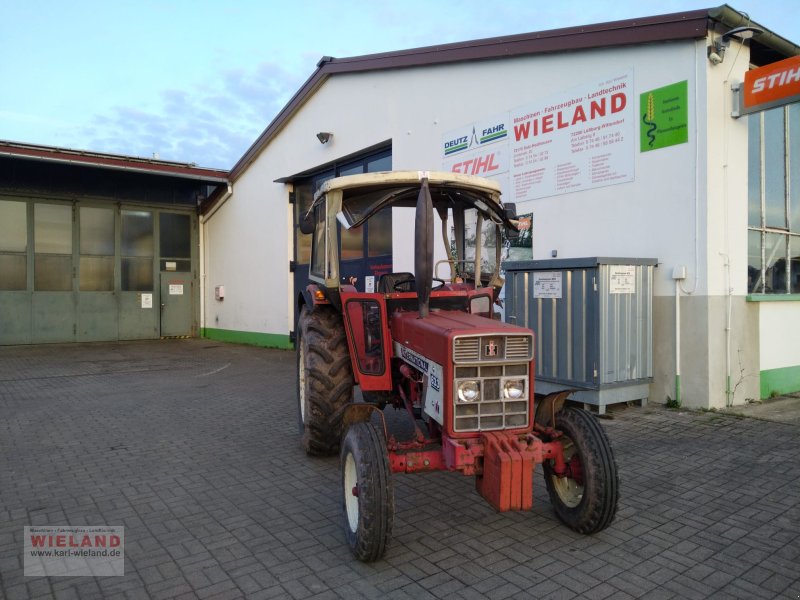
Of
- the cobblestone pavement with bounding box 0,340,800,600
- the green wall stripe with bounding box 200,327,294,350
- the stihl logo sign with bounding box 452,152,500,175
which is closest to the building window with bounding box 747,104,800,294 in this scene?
the cobblestone pavement with bounding box 0,340,800,600

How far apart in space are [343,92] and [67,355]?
900 centimetres

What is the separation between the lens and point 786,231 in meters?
7.91

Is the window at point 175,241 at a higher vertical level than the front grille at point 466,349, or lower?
higher

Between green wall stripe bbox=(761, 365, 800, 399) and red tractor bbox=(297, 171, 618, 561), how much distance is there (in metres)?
4.64

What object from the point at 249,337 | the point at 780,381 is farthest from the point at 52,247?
the point at 780,381

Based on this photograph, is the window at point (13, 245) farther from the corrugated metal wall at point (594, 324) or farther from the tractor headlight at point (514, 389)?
the tractor headlight at point (514, 389)

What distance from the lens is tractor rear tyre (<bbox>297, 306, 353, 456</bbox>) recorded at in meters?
4.74

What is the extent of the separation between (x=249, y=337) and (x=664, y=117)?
40.5 ft

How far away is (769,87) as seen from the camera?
6.34 m

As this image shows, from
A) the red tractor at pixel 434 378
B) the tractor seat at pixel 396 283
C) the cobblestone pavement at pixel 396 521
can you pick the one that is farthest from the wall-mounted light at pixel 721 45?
the tractor seat at pixel 396 283

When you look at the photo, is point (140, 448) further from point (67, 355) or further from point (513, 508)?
point (67, 355)

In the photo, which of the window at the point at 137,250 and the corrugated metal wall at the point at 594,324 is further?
the window at the point at 137,250

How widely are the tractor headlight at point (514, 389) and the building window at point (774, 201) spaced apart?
5.18 metres

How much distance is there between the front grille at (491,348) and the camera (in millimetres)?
3273
